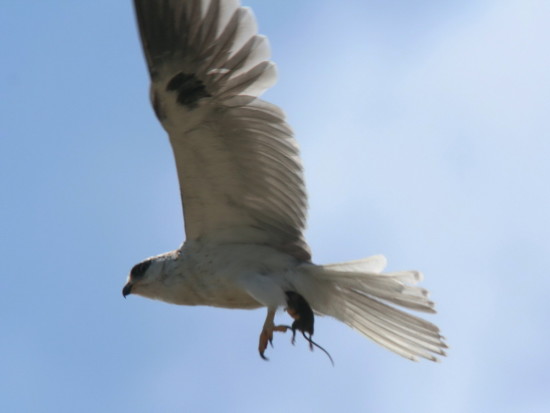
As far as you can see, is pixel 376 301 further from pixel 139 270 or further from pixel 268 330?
pixel 139 270

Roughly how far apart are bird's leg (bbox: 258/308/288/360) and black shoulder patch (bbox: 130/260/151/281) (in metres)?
1.04

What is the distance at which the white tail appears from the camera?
28.6 ft

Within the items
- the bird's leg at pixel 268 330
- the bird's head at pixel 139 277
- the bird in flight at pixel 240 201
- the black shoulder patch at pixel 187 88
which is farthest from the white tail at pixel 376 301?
the black shoulder patch at pixel 187 88

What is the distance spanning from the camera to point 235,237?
913 centimetres

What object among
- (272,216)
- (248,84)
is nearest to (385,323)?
(272,216)

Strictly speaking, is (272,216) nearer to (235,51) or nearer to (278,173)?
(278,173)

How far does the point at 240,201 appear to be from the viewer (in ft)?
Result: 29.8

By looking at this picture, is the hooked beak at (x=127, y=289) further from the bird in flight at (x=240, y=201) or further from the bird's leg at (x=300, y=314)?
A: the bird's leg at (x=300, y=314)

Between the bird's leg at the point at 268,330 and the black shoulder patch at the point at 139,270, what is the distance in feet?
3.42

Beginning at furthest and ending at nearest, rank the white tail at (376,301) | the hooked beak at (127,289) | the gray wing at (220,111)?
the hooked beak at (127,289)
the white tail at (376,301)
the gray wing at (220,111)

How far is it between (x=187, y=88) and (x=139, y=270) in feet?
4.58

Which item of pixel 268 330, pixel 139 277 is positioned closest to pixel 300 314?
pixel 268 330

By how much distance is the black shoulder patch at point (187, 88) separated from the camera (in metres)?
8.57

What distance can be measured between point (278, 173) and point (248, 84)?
0.62 meters
